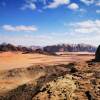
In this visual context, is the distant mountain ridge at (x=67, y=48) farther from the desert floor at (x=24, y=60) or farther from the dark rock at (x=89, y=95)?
the dark rock at (x=89, y=95)

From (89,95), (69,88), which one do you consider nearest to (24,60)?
(69,88)

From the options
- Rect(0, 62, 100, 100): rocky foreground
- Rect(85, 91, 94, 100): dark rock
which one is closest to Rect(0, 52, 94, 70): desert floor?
Rect(0, 62, 100, 100): rocky foreground

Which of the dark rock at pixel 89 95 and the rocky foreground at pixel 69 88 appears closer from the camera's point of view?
the dark rock at pixel 89 95

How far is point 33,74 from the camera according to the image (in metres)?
25.3

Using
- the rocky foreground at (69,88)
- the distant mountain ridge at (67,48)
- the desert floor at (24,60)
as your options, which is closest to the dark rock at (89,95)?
the rocky foreground at (69,88)

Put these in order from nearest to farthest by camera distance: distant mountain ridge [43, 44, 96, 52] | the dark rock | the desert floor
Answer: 1. the dark rock
2. the desert floor
3. distant mountain ridge [43, 44, 96, 52]

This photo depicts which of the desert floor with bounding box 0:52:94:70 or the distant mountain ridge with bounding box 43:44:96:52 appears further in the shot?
the distant mountain ridge with bounding box 43:44:96:52

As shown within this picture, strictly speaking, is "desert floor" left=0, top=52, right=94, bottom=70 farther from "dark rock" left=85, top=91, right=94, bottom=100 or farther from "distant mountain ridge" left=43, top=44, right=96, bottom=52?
"distant mountain ridge" left=43, top=44, right=96, bottom=52

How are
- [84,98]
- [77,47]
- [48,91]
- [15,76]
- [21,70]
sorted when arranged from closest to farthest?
[84,98], [48,91], [15,76], [21,70], [77,47]

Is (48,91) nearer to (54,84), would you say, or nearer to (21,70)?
(54,84)

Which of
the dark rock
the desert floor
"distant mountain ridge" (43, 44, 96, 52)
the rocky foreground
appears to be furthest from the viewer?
"distant mountain ridge" (43, 44, 96, 52)

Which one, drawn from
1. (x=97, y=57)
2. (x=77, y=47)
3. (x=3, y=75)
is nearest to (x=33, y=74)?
(x=3, y=75)

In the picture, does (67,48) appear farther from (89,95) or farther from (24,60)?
(89,95)

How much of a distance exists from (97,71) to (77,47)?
92596 millimetres
